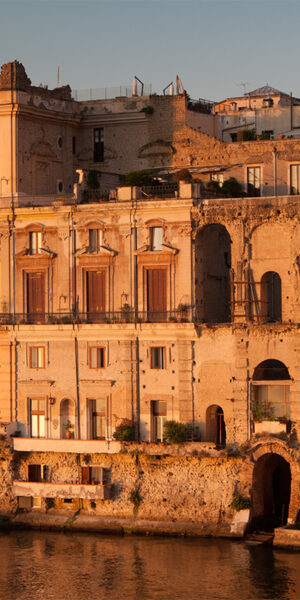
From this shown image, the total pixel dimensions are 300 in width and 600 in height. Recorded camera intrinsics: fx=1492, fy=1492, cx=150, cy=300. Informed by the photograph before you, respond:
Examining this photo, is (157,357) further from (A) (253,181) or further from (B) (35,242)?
(A) (253,181)

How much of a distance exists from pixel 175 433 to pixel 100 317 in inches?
270

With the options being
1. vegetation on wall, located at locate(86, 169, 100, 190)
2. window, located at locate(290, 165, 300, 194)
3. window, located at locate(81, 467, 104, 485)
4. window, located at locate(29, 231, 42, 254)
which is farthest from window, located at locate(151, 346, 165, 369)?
vegetation on wall, located at locate(86, 169, 100, 190)

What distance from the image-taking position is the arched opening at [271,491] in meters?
63.4

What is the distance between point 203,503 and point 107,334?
909cm

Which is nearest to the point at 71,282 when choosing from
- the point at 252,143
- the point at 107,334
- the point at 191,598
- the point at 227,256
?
the point at 107,334

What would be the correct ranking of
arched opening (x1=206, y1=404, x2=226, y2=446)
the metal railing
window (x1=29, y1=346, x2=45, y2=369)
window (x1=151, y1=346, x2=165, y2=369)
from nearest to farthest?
arched opening (x1=206, y1=404, x2=226, y2=446) → window (x1=151, y1=346, x2=165, y2=369) → the metal railing → window (x1=29, y1=346, x2=45, y2=369)

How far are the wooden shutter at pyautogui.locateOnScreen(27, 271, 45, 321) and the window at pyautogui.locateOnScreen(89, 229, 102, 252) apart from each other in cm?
286

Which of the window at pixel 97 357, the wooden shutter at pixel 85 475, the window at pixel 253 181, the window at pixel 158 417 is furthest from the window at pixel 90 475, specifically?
the window at pixel 253 181

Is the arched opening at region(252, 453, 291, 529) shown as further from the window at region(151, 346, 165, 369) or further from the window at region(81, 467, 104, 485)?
the window at region(81, 467, 104, 485)

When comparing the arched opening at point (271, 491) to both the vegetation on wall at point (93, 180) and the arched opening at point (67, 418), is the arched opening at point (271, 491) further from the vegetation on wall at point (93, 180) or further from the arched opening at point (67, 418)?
the vegetation on wall at point (93, 180)

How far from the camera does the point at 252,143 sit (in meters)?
73.5

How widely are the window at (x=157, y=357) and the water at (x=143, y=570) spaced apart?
783cm

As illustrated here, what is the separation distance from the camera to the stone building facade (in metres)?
64.1

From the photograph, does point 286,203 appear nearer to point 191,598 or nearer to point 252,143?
point 252,143
